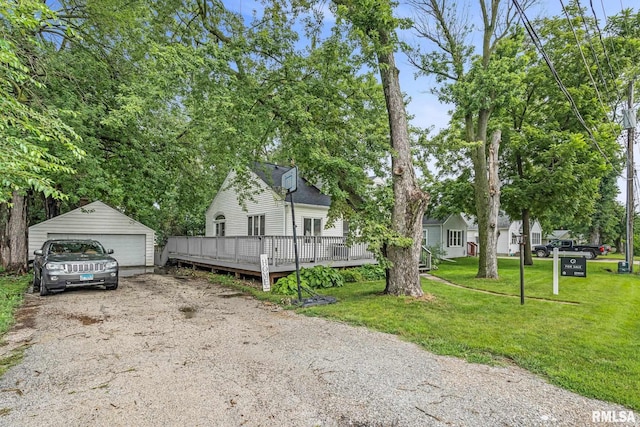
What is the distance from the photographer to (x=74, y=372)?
367 centimetres

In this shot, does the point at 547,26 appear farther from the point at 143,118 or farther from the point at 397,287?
the point at 143,118

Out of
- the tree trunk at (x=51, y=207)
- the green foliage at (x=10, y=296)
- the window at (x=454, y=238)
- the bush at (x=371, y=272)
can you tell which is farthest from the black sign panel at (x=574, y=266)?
the tree trunk at (x=51, y=207)

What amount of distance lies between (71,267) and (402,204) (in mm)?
8363

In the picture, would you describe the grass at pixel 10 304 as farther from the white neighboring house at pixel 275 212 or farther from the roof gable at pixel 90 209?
the white neighboring house at pixel 275 212

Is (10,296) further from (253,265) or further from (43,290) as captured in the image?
(253,265)

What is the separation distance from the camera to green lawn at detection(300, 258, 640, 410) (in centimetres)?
357

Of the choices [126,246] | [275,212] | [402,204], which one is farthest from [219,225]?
[402,204]

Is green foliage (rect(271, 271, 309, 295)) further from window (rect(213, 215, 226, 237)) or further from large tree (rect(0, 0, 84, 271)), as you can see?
window (rect(213, 215, 226, 237))

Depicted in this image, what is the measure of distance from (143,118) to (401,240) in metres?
8.62

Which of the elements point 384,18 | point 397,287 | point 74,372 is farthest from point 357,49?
point 74,372

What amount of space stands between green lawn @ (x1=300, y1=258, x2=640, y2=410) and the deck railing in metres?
2.50

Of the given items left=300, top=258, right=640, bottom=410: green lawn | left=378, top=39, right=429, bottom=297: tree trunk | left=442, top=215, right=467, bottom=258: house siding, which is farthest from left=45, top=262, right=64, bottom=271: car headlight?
left=442, top=215, right=467, bottom=258: house siding

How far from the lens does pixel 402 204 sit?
7863 millimetres

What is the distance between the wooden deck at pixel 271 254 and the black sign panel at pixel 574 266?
18.7 ft
